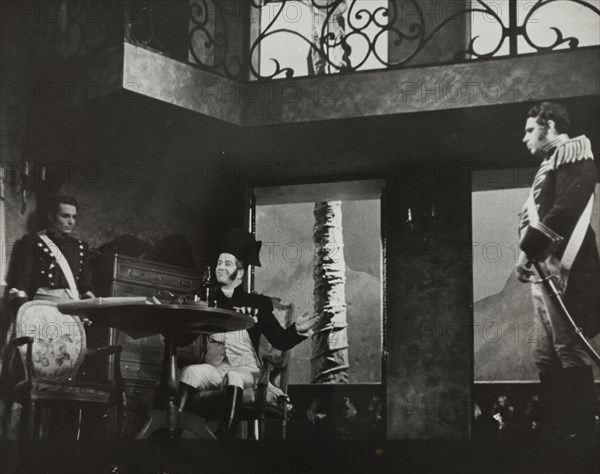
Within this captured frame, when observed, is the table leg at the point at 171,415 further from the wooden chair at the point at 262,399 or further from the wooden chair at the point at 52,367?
the wooden chair at the point at 52,367

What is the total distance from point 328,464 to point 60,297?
125 inches

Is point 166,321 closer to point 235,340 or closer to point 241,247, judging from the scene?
point 235,340

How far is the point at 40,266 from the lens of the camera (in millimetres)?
7965

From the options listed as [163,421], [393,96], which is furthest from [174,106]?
[163,421]

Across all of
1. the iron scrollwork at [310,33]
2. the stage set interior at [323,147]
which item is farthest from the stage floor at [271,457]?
the iron scrollwork at [310,33]

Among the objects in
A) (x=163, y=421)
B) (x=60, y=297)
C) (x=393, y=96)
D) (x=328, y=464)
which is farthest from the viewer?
(x=393, y=96)

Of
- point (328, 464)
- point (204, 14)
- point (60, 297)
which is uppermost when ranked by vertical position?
point (204, 14)

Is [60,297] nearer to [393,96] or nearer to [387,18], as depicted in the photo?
[393,96]

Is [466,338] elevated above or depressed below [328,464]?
above

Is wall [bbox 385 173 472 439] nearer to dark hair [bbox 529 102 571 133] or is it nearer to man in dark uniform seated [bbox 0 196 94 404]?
dark hair [bbox 529 102 571 133]

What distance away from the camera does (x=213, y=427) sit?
8156 mm

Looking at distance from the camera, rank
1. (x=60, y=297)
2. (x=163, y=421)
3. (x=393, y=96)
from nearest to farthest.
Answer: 1. (x=163, y=421)
2. (x=60, y=297)
3. (x=393, y=96)

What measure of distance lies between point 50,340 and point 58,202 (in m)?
1.19

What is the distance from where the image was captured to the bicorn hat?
25.8 ft
